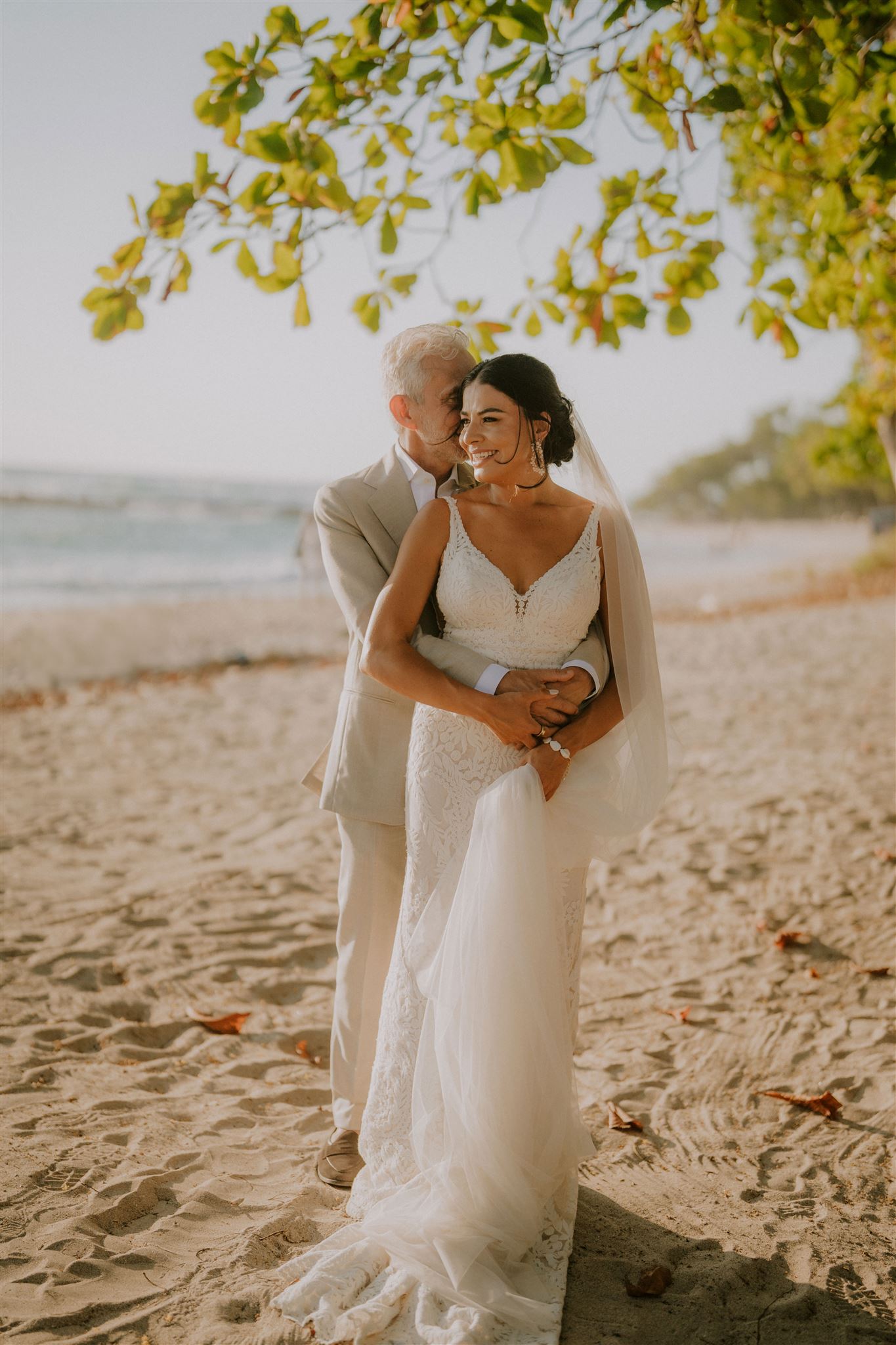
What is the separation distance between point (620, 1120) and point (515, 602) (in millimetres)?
1931

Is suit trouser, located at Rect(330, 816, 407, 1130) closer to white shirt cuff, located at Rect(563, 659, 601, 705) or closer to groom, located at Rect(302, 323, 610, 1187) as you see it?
groom, located at Rect(302, 323, 610, 1187)

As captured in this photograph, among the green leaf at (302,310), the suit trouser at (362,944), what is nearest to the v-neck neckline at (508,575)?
the suit trouser at (362,944)

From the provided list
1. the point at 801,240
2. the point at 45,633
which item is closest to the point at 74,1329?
the point at 801,240

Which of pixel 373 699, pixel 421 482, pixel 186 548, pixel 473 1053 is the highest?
pixel 186 548

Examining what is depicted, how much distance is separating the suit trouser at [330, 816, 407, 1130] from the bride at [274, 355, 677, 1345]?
27 cm

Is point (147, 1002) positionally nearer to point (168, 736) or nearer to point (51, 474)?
point (168, 736)

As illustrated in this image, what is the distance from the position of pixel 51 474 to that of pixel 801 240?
166ft

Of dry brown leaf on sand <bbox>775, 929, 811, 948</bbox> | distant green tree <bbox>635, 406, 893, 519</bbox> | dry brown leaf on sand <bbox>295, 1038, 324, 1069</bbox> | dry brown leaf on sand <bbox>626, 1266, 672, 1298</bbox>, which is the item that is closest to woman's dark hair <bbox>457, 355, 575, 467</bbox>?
dry brown leaf on sand <bbox>626, 1266, 672, 1298</bbox>

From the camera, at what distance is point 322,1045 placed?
4352 millimetres

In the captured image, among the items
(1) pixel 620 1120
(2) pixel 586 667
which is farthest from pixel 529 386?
(1) pixel 620 1120

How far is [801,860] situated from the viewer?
5973 mm

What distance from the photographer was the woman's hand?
2.85 metres

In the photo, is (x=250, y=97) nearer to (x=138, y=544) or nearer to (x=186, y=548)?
(x=138, y=544)

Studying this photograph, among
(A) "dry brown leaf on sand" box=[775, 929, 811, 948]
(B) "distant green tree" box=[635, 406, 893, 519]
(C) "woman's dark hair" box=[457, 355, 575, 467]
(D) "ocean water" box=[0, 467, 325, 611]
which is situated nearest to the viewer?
(C) "woman's dark hair" box=[457, 355, 575, 467]
